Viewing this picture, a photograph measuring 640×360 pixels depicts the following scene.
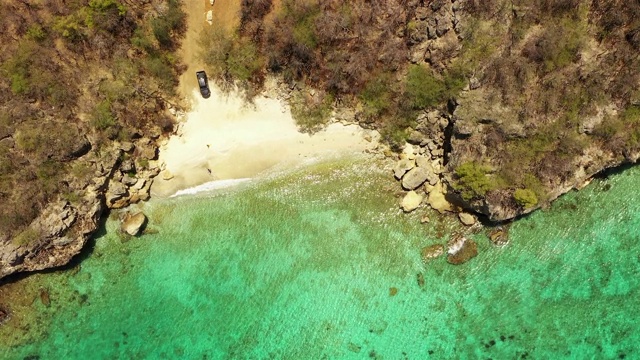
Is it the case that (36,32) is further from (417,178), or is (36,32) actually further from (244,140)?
(417,178)

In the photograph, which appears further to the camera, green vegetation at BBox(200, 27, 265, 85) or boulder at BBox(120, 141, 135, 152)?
boulder at BBox(120, 141, 135, 152)

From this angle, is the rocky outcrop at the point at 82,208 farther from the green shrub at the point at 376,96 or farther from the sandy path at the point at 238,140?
the green shrub at the point at 376,96

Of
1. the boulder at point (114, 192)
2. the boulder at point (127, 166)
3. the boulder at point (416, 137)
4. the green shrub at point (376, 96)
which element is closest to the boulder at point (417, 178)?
the boulder at point (416, 137)

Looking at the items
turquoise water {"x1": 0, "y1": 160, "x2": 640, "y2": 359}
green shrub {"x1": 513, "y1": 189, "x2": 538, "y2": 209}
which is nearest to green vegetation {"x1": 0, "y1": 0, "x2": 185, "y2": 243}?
turquoise water {"x1": 0, "y1": 160, "x2": 640, "y2": 359}

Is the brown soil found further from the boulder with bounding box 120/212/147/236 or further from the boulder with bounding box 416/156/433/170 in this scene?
the boulder with bounding box 416/156/433/170

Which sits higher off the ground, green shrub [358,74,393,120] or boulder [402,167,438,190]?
green shrub [358,74,393,120]

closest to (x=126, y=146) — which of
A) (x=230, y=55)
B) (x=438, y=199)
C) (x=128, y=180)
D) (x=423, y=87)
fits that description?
(x=128, y=180)
